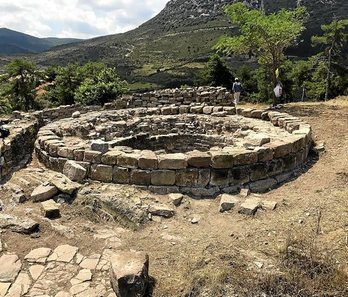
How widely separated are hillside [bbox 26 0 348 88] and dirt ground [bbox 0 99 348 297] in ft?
190

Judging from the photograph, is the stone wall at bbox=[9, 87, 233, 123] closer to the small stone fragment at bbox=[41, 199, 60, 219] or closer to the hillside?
the small stone fragment at bbox=[41, 199, 60, 219]

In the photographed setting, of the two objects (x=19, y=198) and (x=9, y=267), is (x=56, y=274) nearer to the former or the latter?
(x=9, y=267)

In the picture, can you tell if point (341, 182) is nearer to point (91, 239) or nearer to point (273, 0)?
point (91, 239)

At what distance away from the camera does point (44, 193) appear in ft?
22.0

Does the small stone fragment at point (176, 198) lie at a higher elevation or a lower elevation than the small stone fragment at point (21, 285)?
higher

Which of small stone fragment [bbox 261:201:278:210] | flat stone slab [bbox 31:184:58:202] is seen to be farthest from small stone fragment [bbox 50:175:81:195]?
small stone fragment [bbox 261:201:278:210]

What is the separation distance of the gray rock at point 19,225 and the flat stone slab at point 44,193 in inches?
30.6

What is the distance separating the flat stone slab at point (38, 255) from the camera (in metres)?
5.01

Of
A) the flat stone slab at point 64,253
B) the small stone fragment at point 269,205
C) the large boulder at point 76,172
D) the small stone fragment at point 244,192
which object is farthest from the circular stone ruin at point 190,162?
the flat stone slab at point 64,253

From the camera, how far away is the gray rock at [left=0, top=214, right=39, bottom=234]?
5.63 metres

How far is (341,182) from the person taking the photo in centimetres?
758

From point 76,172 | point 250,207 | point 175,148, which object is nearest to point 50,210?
point 76,172

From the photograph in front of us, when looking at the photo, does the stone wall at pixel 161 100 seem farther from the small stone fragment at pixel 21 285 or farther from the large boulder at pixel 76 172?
the small stone fragment at pixel 21 285

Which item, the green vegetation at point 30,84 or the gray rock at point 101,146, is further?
the green vegetation at point 30,84
